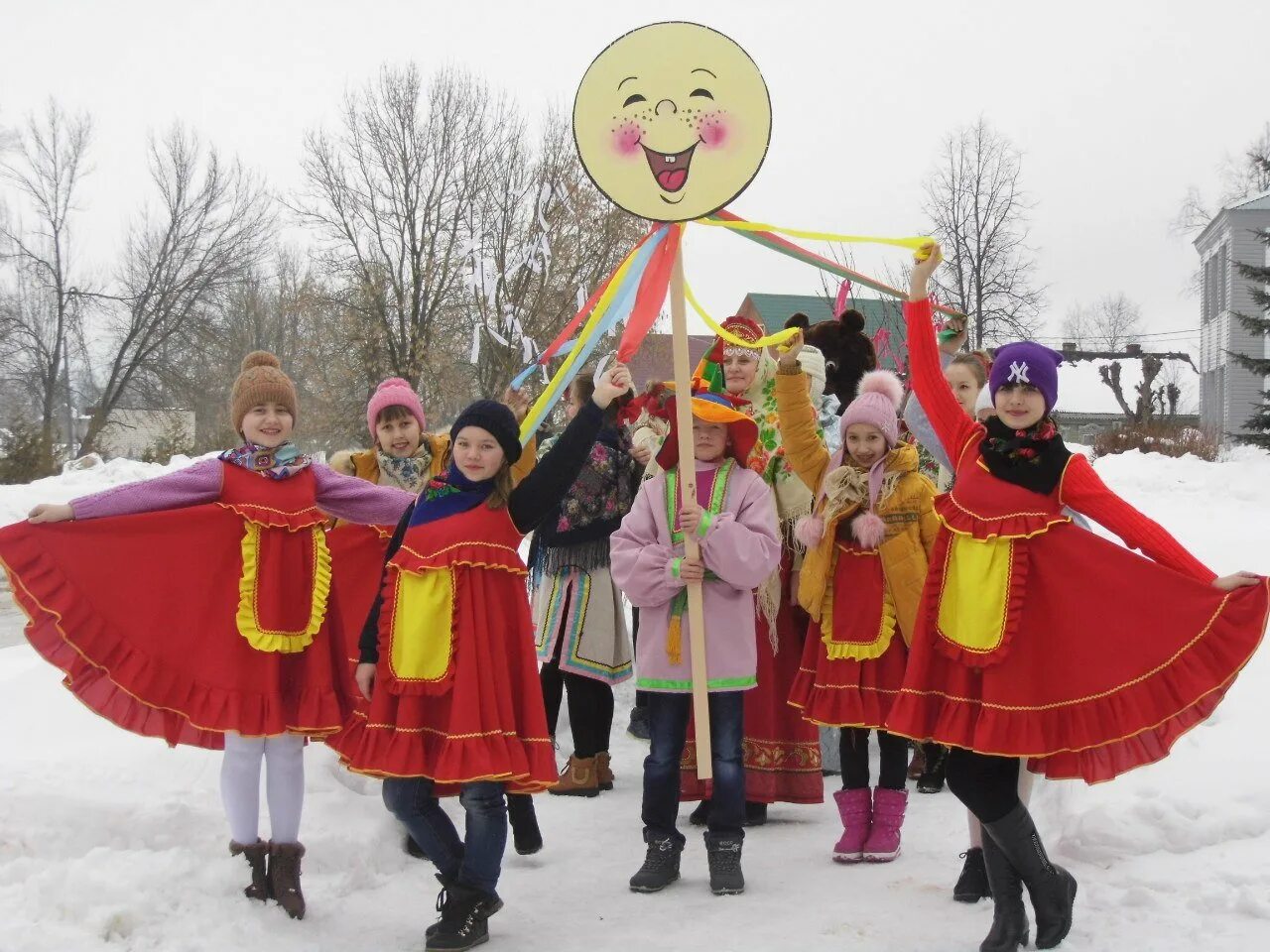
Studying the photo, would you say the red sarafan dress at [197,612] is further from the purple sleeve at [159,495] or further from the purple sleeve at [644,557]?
the purple sleeve at [644,557]

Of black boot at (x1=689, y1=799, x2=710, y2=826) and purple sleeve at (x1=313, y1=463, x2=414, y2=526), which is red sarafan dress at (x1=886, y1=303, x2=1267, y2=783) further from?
purple sleeve at (x1=313, y1=463, x2=414, y2=526)

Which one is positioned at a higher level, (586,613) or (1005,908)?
(586,613)

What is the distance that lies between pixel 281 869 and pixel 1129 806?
3175 mm

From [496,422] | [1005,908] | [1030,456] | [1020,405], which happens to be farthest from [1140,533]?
[496,422]

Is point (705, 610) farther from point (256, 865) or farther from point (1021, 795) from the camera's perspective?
point (256, 865)

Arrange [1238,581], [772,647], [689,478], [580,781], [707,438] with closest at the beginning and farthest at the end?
[1238,581] → [689,478] → [707,438] → [772,647] → [580,781]

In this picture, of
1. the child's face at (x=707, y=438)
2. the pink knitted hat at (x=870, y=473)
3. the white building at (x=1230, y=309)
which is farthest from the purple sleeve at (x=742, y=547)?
the white building at (x=1230, y=309)

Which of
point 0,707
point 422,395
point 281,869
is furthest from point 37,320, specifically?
point 281,869

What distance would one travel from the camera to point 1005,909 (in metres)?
3.79

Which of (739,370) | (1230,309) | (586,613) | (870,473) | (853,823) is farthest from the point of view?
(1230,309)

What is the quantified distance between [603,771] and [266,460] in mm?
2765

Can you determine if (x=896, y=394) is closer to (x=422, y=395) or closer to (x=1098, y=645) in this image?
(x=1098, y=645)

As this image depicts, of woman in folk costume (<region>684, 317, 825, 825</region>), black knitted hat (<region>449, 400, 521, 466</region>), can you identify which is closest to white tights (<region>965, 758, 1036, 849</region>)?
woman in folk costume (<region>684, 317, 825, 825</region>)

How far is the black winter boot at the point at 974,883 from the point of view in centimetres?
438
